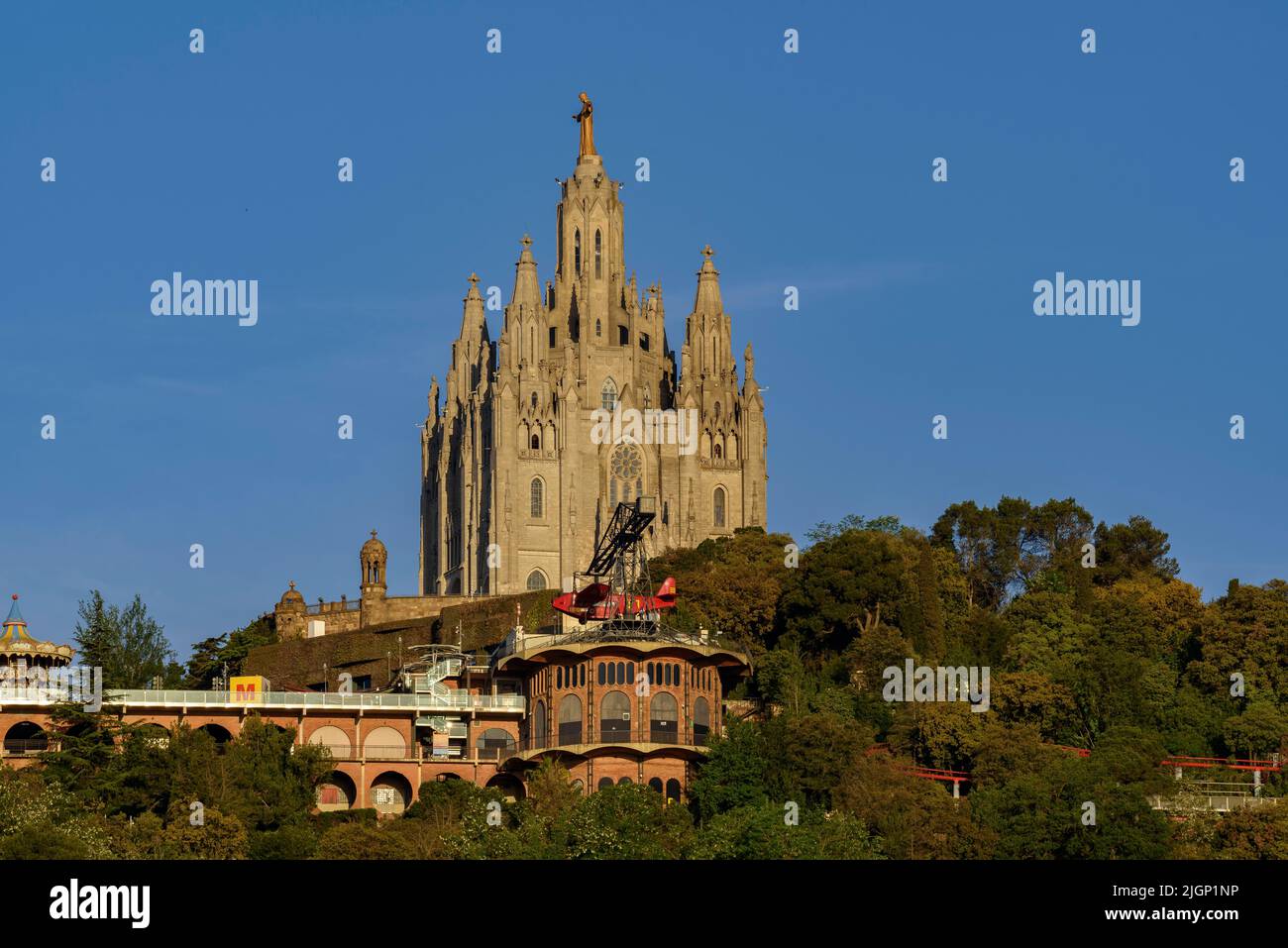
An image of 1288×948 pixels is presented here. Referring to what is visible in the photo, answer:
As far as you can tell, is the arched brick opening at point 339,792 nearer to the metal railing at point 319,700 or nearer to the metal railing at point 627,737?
the metal railing at point 319,700

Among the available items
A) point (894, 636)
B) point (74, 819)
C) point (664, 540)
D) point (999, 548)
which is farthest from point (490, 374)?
point (74, 819)

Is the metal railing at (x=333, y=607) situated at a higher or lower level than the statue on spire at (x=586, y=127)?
lower

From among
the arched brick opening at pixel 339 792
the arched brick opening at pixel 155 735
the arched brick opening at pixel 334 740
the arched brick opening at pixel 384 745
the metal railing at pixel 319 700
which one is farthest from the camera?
the arched brick opening at pixel 384 745

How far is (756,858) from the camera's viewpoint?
7594 centimetres

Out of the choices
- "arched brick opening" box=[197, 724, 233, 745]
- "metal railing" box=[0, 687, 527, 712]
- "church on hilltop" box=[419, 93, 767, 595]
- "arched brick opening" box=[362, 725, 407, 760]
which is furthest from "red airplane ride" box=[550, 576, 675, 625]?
"church on hilltop" box=[419, 93, 767, 595]

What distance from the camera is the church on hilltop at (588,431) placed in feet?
473

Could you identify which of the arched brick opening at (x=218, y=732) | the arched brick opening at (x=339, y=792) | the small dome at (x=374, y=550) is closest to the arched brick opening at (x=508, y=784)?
the arched brick opening at (x=339, y=792)

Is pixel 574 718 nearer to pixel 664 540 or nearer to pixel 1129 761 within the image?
pixel 1129 761

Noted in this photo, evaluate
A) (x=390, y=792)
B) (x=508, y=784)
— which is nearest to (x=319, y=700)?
(x=390, y=792)

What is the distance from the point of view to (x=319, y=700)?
9894 cm

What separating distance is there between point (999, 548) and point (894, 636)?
24.3 metres

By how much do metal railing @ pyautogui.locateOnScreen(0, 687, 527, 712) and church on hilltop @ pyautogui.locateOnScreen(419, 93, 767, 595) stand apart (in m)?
40.9

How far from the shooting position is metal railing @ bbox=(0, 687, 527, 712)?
97062mm

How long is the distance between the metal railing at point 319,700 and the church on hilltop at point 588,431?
40884 mm
